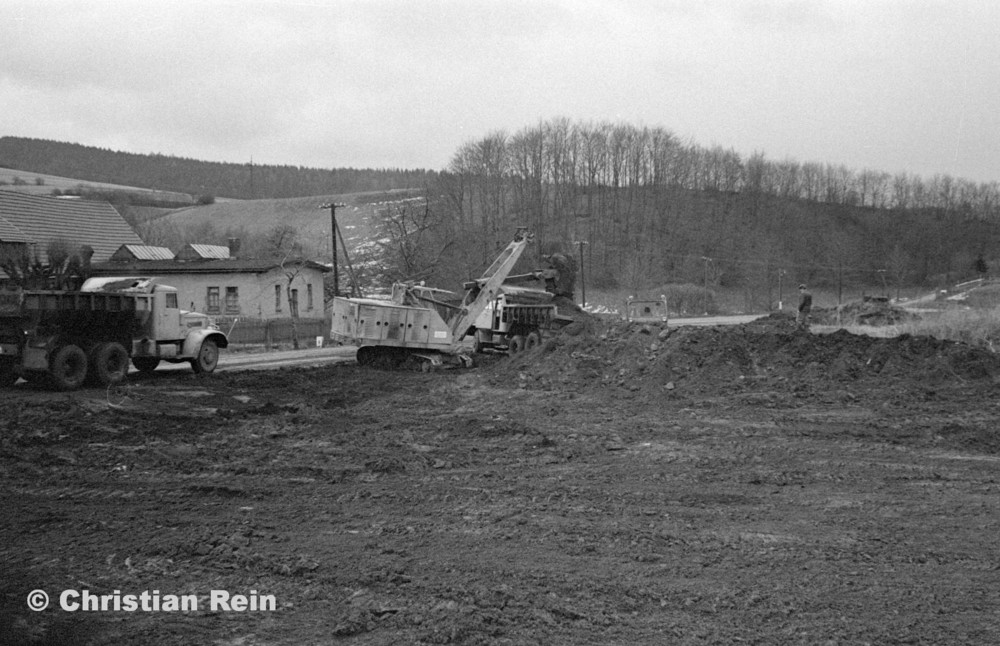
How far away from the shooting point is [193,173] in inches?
3836

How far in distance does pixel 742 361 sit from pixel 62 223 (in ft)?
108

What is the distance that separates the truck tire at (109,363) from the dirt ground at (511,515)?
4.43ft

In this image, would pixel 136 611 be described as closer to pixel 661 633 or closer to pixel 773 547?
pixel 661 633

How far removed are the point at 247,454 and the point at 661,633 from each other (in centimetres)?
766

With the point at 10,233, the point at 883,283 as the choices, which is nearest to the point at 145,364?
the point at 10,233

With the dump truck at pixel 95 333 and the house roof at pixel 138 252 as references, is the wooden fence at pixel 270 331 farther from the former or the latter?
the dump truck at pixel 95 333

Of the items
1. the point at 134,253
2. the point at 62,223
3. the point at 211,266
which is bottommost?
the point at 211,266

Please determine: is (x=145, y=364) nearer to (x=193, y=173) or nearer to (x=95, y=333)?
(x=95, y=333)

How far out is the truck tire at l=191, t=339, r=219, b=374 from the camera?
69.3ft

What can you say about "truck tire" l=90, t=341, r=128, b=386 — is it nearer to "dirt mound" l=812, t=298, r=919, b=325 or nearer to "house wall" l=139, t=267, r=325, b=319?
"house wall" l=139, t=267, r=325, b=319

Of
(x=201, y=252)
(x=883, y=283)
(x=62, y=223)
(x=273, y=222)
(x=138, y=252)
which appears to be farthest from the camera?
(x=883, y=283)

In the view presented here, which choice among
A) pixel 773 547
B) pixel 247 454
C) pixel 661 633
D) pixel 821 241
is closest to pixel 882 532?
pixel 773 547

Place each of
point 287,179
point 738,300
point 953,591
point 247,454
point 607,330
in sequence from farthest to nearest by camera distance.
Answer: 1. point 287,179
2. point 738,300
3. point 607,330
4. point 247,454
5. point 953,591

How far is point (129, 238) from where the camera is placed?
4459cm
